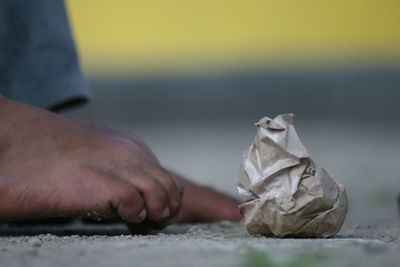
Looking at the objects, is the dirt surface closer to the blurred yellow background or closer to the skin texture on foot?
the skin texture on foot

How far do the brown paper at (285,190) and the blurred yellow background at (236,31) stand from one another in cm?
384

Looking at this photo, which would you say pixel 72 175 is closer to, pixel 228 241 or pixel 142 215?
pixel 142 215

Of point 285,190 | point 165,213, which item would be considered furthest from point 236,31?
point 285,190

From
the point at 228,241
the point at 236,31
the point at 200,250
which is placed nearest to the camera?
the point at 200,250

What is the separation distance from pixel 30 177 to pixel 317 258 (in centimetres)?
63

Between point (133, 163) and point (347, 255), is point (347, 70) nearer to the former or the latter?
point (133, 163)

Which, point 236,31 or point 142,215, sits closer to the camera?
point 142,215

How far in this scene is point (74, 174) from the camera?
4.91 feet

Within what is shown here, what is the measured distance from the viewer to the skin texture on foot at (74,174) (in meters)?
1.47

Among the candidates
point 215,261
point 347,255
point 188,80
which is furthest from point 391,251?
point 188,80

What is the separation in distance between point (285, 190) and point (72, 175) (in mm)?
400

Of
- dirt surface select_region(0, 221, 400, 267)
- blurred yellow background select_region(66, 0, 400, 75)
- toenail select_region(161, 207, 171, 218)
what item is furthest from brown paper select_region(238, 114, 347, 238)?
blurred yellow background select_region(66, 0, 400, 75)

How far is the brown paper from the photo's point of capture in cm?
133

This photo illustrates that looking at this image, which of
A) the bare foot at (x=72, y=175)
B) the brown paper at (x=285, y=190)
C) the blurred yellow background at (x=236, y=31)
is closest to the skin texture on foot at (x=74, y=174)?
the bare foot at (x=72, y=175)
